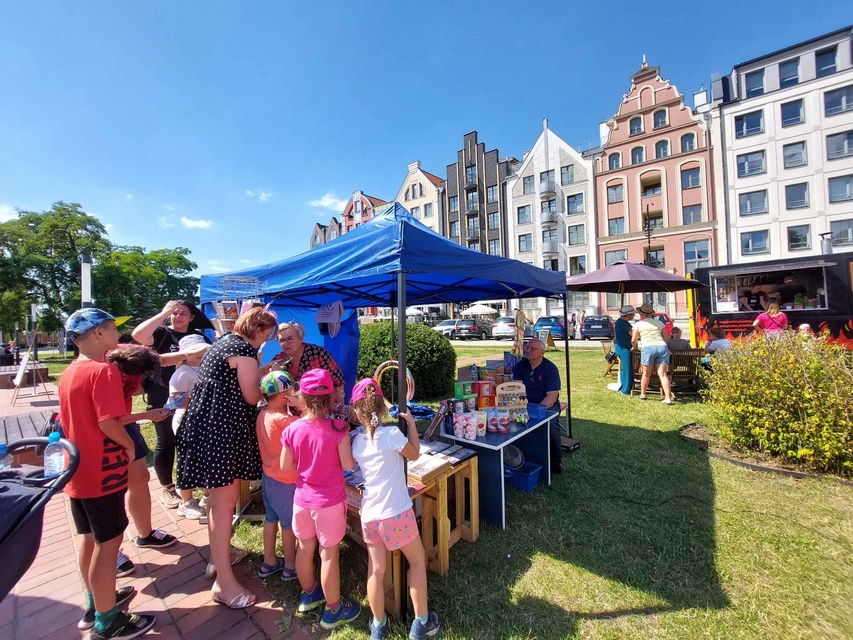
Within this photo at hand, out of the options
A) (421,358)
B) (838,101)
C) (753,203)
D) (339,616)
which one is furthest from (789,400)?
(838,101)

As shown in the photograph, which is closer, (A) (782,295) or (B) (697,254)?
(A) (782,295)

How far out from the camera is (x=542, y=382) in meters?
4.11

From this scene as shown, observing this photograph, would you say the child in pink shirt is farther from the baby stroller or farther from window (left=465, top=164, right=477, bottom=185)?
window (left=465, top=164, right=477, bottom=185)

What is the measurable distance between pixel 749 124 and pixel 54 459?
34701 mm

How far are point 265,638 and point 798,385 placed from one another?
497cm

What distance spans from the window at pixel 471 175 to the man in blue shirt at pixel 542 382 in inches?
1379

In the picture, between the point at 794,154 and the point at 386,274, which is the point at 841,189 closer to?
the point at 794,154

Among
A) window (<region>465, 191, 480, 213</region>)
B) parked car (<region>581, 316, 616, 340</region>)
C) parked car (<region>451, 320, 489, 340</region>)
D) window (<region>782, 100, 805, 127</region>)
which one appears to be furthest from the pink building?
window (<region>465, 191, 480, 213</region>)

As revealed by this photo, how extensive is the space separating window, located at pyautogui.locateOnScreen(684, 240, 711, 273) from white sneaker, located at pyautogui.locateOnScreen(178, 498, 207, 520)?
29.9 m

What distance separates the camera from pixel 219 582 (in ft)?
7.27

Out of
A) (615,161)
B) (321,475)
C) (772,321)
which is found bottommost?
(321,475)

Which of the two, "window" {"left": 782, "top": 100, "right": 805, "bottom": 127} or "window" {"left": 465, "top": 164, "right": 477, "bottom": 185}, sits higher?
"window" {"left": 465, "top": 164, "right": 477, "bottom": 185}

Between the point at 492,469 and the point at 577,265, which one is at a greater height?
the point at 577,265

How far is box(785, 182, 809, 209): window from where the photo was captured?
74.5ft
